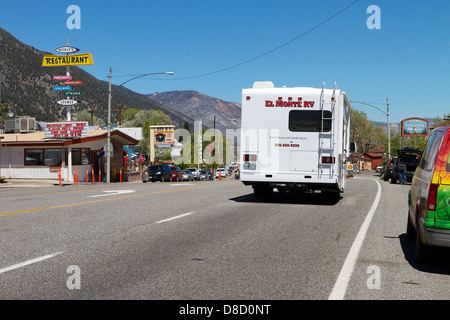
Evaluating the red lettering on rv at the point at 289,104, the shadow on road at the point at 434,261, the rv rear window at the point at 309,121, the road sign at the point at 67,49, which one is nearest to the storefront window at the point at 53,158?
the road sign at the point at 67,49

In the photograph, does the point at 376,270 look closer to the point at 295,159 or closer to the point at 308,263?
the point at 308,263

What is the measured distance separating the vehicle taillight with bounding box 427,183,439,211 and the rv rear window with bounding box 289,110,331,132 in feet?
26.0

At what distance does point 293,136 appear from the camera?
14172mm

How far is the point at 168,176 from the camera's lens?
1660 inches

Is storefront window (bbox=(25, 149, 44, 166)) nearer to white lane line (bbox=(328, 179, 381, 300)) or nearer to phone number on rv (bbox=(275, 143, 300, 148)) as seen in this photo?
phone number on rv (bbox=(275, 143, 300, 148))

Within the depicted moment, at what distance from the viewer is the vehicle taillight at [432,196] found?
19.9ft

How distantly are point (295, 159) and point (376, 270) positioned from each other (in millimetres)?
8047

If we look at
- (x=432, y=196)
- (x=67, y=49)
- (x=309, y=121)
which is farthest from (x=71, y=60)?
(x=432, y=196)

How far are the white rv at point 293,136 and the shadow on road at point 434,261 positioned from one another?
240 inches

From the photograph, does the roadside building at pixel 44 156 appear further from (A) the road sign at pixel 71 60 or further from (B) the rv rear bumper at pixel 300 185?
(B) the rv rear bumper at pixel 300 185

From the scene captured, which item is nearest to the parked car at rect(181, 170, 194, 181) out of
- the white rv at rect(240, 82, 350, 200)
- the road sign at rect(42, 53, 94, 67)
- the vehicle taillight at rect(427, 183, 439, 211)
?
the road sign at rect(42, 53, 94, 67)

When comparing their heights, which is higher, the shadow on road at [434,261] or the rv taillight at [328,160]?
the rv taillight at [328,160]

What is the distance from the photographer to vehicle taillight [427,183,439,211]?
239 inches
